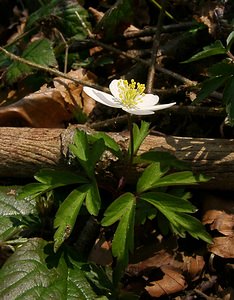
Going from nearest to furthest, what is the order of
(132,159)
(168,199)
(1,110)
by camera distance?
(168,199)
(132,159)
(1,110)

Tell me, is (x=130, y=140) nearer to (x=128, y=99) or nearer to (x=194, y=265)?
(x=128, y=99)

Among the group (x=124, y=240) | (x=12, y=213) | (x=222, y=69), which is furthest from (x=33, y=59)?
(x=124, y=240)

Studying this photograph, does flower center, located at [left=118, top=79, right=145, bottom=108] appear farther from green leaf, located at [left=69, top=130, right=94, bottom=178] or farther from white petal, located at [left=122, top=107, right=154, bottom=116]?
green leaf, located at [left=69, top=130, right=94, bottom=178]

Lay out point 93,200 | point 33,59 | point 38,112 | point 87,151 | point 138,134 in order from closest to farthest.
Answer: point 93,200, point 87,151, point 138,134, point 38,112, point 33,59

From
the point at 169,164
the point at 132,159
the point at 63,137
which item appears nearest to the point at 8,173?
the point at 63,137

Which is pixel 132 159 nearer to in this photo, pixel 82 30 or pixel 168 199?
pixel 168 199

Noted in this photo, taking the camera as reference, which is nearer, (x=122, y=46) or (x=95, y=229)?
(x=95, y=229)

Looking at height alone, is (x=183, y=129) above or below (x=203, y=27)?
below

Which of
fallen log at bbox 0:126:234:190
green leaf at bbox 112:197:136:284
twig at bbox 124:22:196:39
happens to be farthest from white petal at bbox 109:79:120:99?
twig at bbox 124:22:196:39
